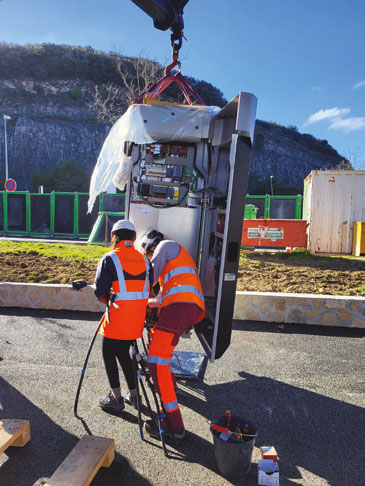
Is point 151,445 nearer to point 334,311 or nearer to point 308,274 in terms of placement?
point 334,311

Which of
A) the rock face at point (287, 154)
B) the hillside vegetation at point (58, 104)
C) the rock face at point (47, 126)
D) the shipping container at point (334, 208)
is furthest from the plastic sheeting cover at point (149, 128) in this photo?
the rock face at point (287, 154)

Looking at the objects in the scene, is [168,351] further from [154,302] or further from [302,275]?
[302,275]

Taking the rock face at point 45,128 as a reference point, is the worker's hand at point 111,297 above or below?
below

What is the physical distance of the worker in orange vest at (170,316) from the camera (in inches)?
133

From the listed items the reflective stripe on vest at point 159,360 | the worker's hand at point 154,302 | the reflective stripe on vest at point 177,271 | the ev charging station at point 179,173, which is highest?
the ev charging station at point 179,173

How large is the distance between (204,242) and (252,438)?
272 cm

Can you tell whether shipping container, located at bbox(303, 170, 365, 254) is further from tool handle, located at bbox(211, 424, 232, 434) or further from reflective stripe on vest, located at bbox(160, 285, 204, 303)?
tool handle, located at bbox(211, 424, 232, 434)

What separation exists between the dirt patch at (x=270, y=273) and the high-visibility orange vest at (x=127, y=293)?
4.01 metres

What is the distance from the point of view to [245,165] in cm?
372

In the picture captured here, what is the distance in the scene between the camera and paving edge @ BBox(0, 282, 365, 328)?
6.20 metres

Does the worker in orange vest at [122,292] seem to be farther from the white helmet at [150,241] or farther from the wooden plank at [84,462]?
the wooden plank at [84,462]

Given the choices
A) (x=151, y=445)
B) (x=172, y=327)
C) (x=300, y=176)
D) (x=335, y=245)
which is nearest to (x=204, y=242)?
(x=172, y=327)

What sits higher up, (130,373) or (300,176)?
(300,176)

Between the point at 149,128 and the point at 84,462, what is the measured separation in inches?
139
